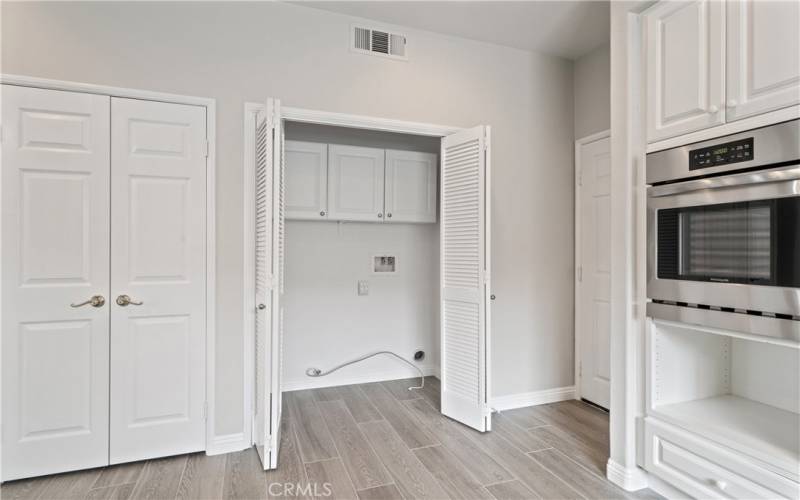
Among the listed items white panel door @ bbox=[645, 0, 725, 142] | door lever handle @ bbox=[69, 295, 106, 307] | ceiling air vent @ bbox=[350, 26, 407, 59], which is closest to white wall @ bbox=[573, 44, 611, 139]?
white panel door @ bbox=[645, 0, 725, 142]

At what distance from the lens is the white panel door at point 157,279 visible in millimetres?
2461

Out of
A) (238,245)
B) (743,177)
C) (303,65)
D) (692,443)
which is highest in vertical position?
(303,65)

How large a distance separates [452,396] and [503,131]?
6.79 feet

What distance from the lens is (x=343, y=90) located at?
2.92m

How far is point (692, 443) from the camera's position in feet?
6.47

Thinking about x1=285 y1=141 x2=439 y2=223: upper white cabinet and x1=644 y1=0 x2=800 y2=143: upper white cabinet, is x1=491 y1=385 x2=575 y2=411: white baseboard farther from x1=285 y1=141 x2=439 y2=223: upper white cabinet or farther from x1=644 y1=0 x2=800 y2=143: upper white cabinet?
x1=644 y1=0 x2=800 y2=143: upper white cabinet

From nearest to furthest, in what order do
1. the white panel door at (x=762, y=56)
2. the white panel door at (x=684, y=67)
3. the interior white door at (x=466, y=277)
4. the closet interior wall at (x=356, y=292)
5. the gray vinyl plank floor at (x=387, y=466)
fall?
the white panel door at (x=762, y=56) < the white panel door at (x=684, y=67) < the gray vinyl plank floor at (x=387, y=466) < the interior white door at (x=466, y=277) < the closet interior wall at (x=356, y=292)

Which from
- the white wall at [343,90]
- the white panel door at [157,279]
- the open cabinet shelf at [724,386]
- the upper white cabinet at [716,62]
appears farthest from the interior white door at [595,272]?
the white panel door at [157,279]

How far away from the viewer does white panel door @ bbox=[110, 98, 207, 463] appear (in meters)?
2.46

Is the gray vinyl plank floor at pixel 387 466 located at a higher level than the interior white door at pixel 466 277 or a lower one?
lower

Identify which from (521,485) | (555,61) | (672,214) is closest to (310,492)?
(521,485)

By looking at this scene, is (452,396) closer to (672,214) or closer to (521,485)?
(521,485)

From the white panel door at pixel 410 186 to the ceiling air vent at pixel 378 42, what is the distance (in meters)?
1.00

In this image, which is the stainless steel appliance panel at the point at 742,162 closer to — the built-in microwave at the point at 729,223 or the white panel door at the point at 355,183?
the built-in microwave at the point at 729,223
